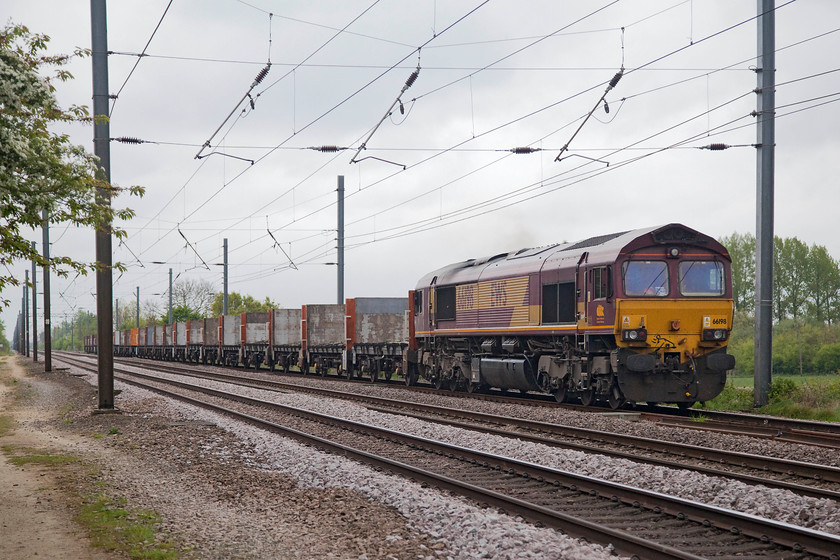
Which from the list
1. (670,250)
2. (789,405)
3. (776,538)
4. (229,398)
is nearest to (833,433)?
(789,405)

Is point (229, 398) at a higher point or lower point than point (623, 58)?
lower

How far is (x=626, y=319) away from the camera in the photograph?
1678 cm

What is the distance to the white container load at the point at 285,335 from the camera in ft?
129

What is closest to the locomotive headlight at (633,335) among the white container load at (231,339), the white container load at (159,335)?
the white container load at (231,339)

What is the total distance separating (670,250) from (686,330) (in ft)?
5.60

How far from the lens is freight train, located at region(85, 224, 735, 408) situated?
665 inches

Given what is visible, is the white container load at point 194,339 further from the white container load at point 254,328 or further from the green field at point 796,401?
the green field at point 796,401

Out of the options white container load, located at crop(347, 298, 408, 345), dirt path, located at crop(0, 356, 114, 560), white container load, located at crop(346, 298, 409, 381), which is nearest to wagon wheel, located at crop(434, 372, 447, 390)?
white container load, located at crop(346, 298, 409, 381)

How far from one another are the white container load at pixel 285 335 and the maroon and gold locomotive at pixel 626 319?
20235mm

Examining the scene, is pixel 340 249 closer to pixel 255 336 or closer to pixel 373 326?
pixel 373 326

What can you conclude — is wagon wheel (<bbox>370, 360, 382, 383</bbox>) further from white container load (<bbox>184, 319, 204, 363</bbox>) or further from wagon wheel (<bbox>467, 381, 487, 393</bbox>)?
white container load (<bbox>184, 319, 204, 363</bbox>)

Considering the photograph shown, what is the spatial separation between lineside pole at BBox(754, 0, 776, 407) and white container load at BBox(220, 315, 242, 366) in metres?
32.7

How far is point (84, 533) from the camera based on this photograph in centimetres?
784

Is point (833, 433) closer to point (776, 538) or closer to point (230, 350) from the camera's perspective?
point (776, 538)
